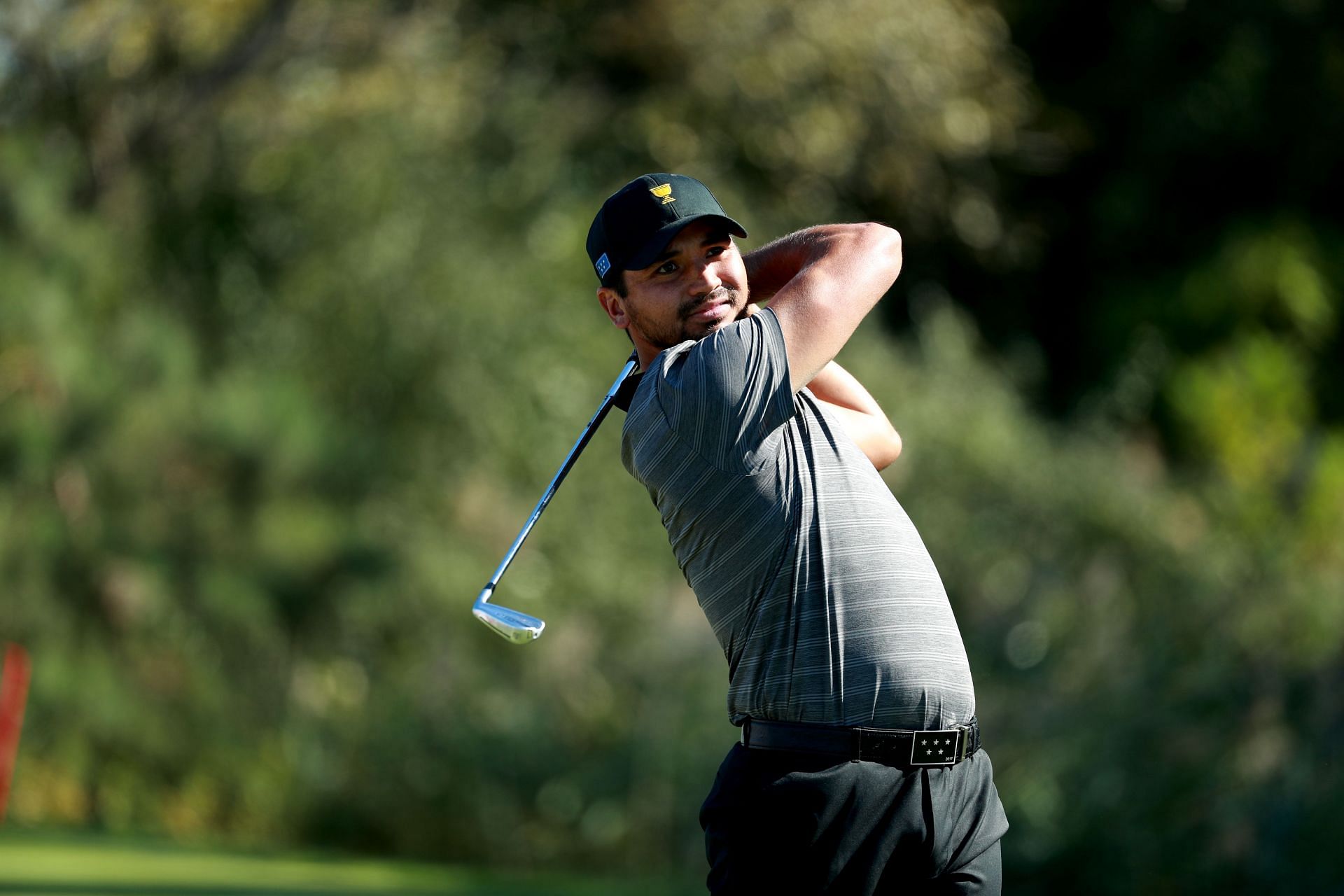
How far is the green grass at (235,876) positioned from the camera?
807cm

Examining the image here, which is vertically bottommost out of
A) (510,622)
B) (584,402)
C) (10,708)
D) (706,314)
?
(10,708)

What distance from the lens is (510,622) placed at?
138 inches

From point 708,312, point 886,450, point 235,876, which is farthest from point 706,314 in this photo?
point 235,876

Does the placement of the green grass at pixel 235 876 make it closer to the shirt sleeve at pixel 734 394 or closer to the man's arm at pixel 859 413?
the man's arm at pixel 859 413

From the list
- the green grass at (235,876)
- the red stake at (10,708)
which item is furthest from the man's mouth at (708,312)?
the red stake at (10,708)

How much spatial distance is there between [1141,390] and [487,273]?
5.35m

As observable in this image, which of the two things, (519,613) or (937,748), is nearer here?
(937,748)

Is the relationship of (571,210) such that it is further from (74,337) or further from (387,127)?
(74,337)

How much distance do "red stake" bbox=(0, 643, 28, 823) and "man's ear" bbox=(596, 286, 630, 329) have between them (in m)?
7.52

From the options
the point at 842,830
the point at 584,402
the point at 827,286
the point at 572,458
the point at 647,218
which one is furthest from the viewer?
→ the point at 584,402

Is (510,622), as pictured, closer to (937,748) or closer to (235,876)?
(937,748)

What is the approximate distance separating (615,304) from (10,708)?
7.98 metres

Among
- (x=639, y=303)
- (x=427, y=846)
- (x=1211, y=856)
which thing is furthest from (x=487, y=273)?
(x=639, y=303)

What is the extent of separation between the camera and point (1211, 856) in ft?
24.1
